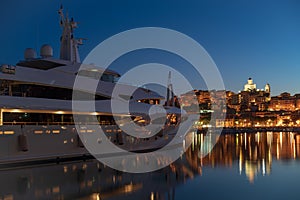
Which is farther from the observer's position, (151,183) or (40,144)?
(40,144)

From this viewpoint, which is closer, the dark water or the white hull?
the dark water

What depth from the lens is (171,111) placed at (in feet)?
97.8

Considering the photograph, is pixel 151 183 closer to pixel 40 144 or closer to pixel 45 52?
pixel 40 144

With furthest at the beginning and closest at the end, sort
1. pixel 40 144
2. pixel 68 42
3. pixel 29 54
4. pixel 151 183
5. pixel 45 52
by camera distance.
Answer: pixel 68 42 < pixel 45 52 < pixel 29 54 < pixel 40 144 < pixel 151 183

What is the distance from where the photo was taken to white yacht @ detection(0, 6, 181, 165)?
18.0m

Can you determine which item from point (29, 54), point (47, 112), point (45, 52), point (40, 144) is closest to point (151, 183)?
point (40, 144)

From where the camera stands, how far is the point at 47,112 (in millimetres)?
19766

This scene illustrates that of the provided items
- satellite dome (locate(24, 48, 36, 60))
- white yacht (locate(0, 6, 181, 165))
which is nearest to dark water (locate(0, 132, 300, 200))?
white yacht (locate(0, 6, 181, 165))

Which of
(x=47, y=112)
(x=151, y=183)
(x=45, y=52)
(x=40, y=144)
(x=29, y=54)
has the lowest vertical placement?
(x=151, y=183)

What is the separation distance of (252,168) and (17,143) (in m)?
13.2

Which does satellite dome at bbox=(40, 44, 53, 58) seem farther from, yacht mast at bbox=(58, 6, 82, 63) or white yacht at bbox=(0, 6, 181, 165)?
yacht mast at bbox=(58, 6, 82, 63)

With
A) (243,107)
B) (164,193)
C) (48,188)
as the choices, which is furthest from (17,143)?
(243,107)

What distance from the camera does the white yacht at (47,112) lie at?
17969 millimetres

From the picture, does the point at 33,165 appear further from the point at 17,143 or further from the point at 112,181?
the point at 112,181
